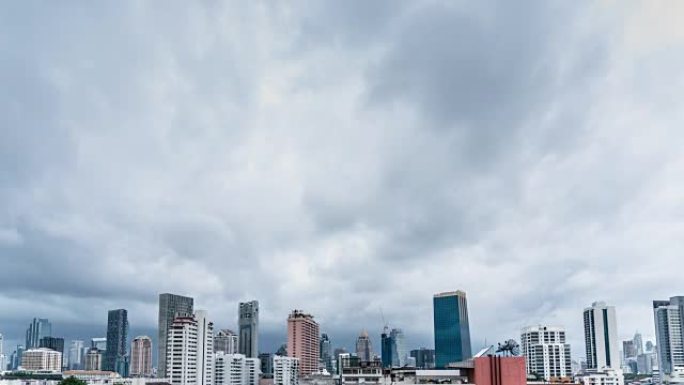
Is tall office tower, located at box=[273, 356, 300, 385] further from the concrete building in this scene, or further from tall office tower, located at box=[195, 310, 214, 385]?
the concrete building

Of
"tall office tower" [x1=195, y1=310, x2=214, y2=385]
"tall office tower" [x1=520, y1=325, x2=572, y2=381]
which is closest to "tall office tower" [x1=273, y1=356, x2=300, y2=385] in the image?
"tall office tower" [x1=195, y1=310, x2=214, y2=385]

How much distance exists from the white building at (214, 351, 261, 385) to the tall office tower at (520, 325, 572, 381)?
210 ft

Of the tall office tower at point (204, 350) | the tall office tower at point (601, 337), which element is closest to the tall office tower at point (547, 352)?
the tall office tower at point (601, 337)

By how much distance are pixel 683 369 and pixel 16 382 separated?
129 metres

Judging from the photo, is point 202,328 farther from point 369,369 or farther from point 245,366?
point 369,369

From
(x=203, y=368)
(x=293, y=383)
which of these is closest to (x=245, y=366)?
(x=293, y=383)

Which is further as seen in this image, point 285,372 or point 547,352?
point 285,372

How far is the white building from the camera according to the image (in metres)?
140

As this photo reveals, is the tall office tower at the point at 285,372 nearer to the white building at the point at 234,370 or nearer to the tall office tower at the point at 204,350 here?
the white building at the point at 234,370

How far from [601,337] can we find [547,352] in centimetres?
5208

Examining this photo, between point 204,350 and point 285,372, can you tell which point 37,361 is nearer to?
point 285,372

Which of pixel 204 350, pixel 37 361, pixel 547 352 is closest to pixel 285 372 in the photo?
pixel 204 350

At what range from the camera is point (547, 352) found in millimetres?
140375

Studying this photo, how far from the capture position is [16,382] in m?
112
